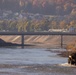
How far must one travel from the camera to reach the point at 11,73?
45.0 meters

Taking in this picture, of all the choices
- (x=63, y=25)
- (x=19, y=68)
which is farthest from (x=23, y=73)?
(x=63, y=25)

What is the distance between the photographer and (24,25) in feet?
595

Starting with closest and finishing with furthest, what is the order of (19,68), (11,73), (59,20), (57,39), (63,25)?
(11,73), (19,68), (57,39), (63,25), (59,20)

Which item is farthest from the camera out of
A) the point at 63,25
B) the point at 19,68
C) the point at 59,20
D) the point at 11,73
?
the point at 59,20

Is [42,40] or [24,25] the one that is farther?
[24,25]

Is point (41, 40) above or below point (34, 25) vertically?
above

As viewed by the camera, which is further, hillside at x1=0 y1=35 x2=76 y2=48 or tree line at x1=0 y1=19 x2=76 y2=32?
tree line at x1=0 y1=19 x2=76 y2=32

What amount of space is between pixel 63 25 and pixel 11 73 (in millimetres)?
128334

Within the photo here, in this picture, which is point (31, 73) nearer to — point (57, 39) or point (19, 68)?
point (19, 68)

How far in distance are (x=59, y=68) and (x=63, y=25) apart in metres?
124

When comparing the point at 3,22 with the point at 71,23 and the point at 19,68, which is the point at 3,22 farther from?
the point at 19,68

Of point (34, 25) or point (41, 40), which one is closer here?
point (41, 40)

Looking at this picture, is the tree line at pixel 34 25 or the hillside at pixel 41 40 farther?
the tree line at pixel 34 25

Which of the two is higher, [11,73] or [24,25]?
[11,73]
